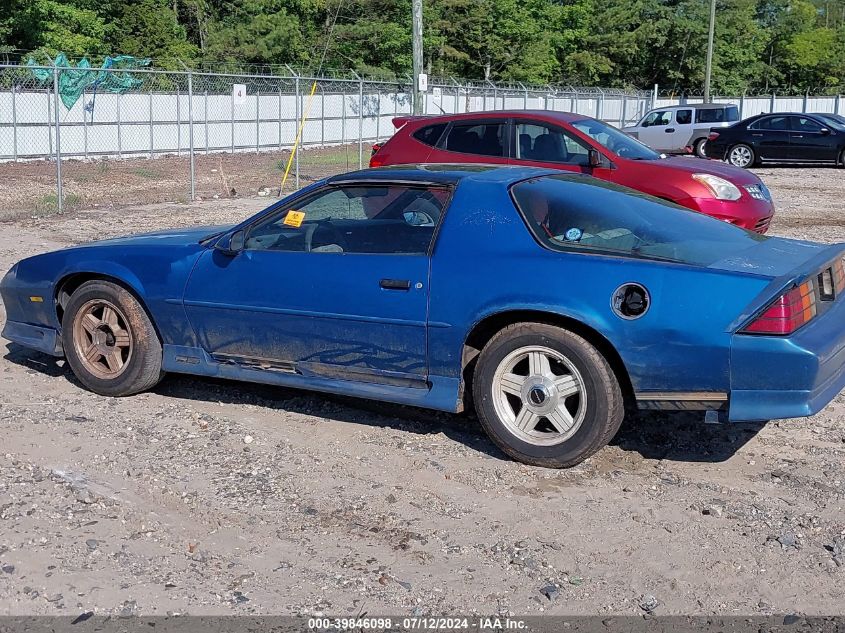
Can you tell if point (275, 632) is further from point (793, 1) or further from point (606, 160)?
point (793, 1)

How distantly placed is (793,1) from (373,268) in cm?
8700

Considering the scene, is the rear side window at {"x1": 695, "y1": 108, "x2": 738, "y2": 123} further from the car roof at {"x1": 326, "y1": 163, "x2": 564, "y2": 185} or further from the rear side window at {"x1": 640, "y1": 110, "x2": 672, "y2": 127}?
the car roof at {"x1": 326, "y1": 163, "x2": 564, "y2": 185}

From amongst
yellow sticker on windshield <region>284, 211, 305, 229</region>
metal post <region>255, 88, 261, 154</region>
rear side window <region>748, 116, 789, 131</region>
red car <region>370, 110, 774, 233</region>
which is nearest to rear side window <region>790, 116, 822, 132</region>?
rear side window <region>748, 116, 789, 131</region>

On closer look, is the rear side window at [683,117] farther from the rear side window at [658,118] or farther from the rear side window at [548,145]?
the rear side window at [548,145]

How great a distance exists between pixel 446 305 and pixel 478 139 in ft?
22.8

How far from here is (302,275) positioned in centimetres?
549

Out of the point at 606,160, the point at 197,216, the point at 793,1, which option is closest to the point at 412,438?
the point at 606,160

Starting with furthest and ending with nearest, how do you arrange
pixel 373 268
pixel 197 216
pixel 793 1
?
pixel 793 1, pixel 197 216, pixel 373 268

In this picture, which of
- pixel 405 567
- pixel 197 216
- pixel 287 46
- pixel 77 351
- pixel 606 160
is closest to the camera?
pixel 405 567

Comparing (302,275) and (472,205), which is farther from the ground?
(472,205)

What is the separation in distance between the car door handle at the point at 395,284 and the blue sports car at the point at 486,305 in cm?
1

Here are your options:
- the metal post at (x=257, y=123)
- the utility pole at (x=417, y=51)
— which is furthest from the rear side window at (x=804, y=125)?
the metal post at (x=257, y=123)

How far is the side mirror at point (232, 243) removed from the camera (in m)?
5.73

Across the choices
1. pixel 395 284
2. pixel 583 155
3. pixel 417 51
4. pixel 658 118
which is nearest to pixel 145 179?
pixel 417 51
